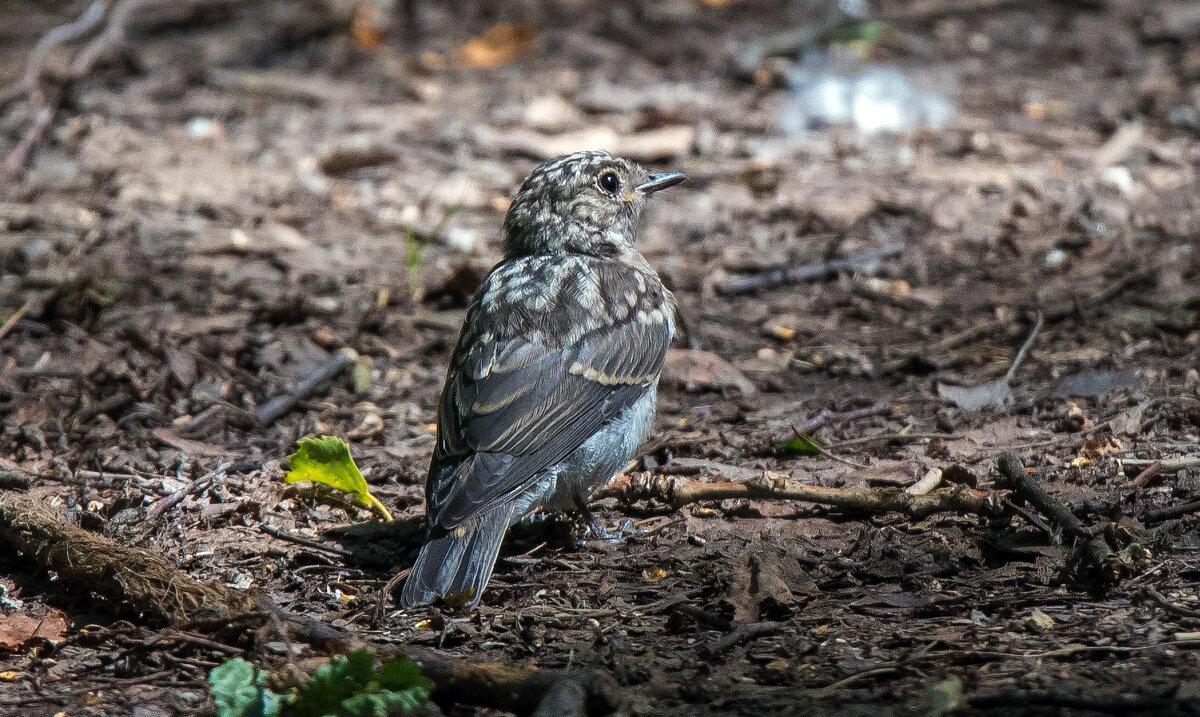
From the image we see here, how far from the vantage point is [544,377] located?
466cm

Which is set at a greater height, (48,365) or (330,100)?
(330,100)

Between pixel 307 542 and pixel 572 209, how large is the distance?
1.93 m

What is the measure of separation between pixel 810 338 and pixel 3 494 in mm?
3993

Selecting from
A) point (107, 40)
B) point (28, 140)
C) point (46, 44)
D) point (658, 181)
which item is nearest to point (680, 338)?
point (658, 181)

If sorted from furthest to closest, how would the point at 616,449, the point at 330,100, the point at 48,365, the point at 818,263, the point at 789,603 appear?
the point at 330,100 → the point at 818,263 → the point at 48,365 → the point at 616,449 → the point at 789,603

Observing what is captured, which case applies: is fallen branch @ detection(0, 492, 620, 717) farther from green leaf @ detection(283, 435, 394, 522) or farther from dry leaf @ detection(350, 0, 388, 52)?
dry leaf @ detection(350, 0, 388, 52)

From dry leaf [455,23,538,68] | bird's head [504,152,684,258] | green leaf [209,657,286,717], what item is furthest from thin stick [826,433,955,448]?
dry leaf [455,23,538,68]

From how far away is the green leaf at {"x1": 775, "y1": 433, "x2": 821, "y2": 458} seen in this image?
499 cm

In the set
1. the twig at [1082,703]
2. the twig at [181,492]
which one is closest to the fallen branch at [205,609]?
the twig at [181,492]

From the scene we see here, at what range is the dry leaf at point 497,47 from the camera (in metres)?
11.2

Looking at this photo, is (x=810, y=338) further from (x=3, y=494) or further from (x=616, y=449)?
(x=3, y=494)

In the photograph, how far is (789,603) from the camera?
385 centimetres

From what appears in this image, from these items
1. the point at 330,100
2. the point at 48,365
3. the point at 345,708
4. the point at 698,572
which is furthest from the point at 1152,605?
the point at 330,100

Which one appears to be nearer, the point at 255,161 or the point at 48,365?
the point at 48,365
